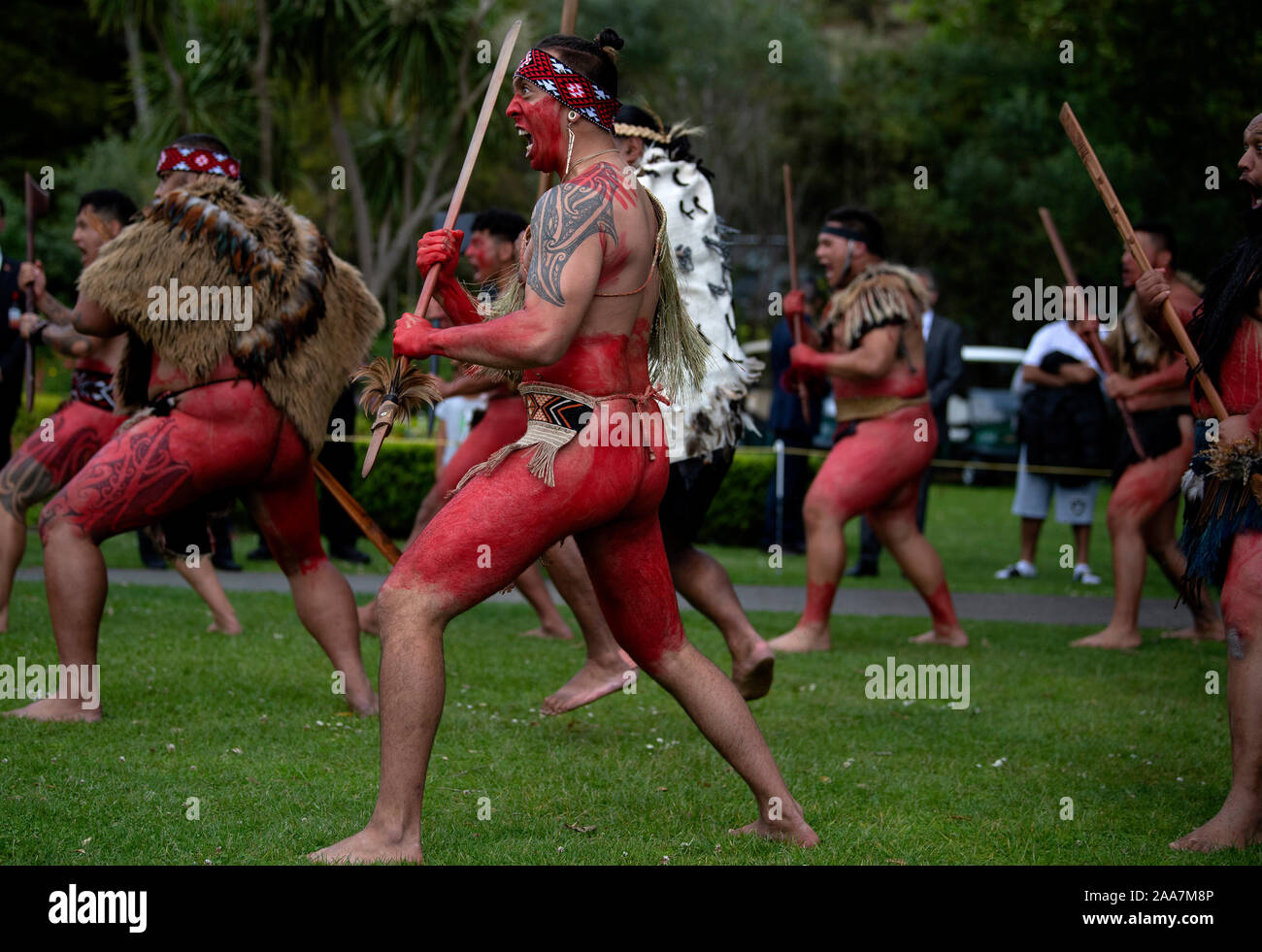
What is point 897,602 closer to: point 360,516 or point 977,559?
point 977,559

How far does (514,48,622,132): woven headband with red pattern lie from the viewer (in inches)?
155

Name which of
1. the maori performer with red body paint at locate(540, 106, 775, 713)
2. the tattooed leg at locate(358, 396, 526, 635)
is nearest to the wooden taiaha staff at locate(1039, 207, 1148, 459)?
the maori performer with red body paint at locate(540, 106, 775, 713)

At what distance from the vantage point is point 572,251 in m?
3.73

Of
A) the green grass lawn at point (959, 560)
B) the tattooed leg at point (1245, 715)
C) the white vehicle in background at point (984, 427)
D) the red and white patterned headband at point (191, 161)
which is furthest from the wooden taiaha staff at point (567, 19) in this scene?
the white vehicle in background at point (984, 427)

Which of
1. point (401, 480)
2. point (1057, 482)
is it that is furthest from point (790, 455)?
point (401, 480)

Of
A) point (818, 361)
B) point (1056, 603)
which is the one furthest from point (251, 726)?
point (1056, 603)

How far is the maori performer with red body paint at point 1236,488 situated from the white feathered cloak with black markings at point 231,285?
3.02m

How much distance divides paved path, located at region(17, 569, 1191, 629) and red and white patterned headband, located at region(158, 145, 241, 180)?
13.9 feet

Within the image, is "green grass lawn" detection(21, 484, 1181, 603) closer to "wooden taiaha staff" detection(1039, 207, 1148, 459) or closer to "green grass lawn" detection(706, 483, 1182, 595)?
"green grass lawn" detection(706, 483, 1182, 595)

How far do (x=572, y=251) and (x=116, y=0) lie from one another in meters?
19.3

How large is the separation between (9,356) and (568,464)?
550cm

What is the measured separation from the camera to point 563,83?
3.94 metres

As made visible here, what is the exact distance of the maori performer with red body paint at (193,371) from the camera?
207 inches

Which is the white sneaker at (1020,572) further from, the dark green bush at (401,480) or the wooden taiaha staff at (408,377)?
the wooden taiaha staff at (408,377)
